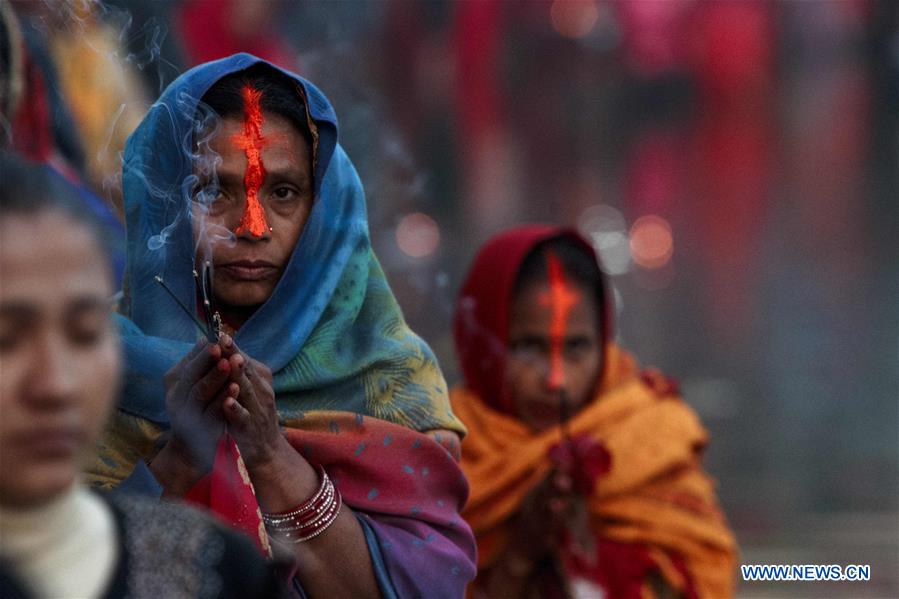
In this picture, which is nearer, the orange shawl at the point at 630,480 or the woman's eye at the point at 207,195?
the woman's eye at the point at 207,195

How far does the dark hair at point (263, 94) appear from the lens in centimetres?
267

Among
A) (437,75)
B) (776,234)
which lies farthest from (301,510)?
(776,234)

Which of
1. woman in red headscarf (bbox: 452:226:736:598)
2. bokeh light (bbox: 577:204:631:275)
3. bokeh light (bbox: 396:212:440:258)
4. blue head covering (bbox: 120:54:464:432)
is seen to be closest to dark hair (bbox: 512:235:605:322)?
woman in red headscarf (bbox: 452:226:736:598)

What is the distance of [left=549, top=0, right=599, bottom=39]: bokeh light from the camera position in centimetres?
1742

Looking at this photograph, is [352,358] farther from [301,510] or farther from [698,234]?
[698,234]

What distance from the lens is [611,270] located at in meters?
16.2

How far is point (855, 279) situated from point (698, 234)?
2.60 meters

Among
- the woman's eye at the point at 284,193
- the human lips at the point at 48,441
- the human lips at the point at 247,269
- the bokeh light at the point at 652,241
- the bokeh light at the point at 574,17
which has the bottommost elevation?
the bokeh light at the point at 652,241

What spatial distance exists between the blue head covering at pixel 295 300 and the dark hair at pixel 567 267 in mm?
1686

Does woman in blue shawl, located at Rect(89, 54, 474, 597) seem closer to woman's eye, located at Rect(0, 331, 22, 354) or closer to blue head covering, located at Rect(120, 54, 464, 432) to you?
blue head covering, located at Rect(120, 54, 464, 432)

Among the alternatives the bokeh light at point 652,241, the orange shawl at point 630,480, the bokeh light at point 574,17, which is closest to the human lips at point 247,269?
the orange shawl at point 630,480

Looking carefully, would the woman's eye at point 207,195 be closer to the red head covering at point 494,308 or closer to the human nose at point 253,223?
the human nose at point 253,223

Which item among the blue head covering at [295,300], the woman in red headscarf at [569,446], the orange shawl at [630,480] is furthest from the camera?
the orange shawl at [630,480]

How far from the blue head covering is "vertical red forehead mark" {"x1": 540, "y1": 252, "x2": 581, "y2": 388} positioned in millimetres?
1564
